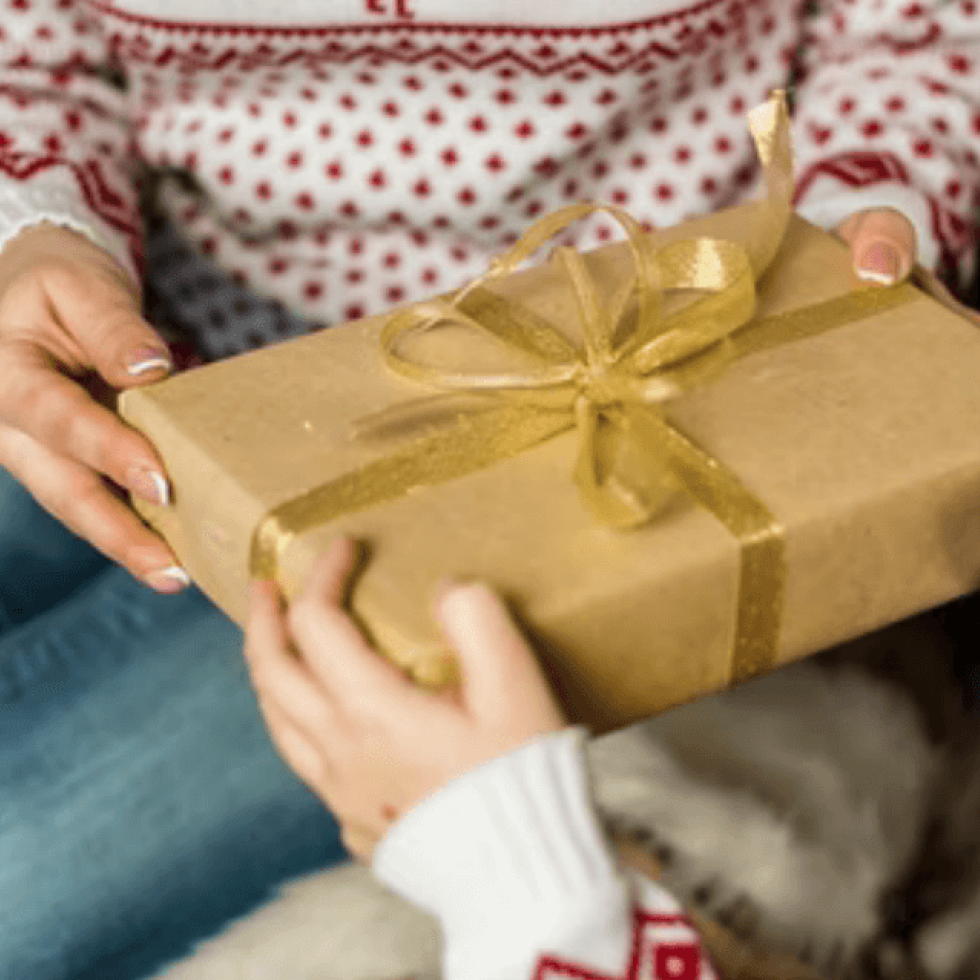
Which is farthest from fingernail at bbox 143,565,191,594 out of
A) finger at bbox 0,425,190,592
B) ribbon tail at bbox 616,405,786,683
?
ribbon tail at bbox 616,405,786,683

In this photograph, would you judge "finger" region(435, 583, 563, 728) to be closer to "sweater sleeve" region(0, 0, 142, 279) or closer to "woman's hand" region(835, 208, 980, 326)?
"woman's hand" region(835, 208, 980, 326)

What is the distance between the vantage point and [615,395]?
22.0 inches

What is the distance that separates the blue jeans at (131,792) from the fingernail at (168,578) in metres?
0.10

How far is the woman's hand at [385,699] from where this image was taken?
471mm

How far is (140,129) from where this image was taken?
90 cm

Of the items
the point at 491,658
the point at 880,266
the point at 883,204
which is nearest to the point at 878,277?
the point at 880,266

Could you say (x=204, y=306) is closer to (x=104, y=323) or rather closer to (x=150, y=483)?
(x=104, y=323)

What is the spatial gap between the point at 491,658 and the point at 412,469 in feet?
0.34

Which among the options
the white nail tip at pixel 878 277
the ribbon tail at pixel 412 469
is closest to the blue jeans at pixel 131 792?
the ribbon tail at pixel 412 469

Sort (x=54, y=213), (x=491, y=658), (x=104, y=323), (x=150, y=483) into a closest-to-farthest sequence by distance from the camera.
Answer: (x=491, y=658) < (x=150, y=483) < (x=104, y=323) < (x=54, y=213)

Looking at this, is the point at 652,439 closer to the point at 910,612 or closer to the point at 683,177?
the point at 910,612

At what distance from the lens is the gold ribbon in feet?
1.73

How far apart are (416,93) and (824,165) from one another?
24 centimetres

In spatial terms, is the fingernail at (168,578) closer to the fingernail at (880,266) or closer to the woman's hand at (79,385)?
the woman's hand at (79,385)
